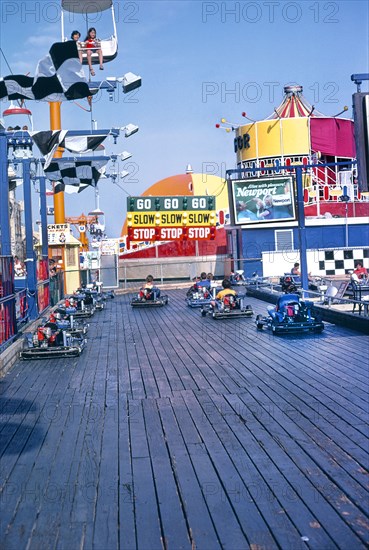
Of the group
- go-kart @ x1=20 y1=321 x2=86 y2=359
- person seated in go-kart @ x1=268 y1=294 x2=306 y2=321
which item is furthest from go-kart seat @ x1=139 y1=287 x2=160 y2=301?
go-kart @ x1=20 y1=321 x2=86 y2=359

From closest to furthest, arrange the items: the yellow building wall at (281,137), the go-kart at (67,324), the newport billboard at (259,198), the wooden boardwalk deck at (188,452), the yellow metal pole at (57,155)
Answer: the wooden boardwalk deck at (188,452)
the go-kart at (67,324)
the newport billboard at (259,198)
the yellow metal pole at (57,155)
the yellow building wall at (281,137)

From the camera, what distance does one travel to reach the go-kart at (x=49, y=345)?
11.9 metres

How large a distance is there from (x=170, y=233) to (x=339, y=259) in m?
6.55

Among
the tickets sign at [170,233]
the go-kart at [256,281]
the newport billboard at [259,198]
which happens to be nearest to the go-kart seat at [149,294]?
the go-kart at [256,281]

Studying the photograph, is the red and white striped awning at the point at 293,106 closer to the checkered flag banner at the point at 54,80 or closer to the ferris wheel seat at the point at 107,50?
the ferris wheel seat at the point at 107,50

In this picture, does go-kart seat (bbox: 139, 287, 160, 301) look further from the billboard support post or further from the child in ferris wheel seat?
the child in ferris wheel seat

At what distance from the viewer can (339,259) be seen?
93.1 feet

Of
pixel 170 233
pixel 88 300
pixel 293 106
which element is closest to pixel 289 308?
pixel 88 300

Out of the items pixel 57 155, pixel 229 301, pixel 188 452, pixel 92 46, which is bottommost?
pixel 188 452

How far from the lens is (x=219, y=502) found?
485 centimetres

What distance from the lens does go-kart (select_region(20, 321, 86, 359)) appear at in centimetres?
1194

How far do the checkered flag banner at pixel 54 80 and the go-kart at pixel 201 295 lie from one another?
395 inches

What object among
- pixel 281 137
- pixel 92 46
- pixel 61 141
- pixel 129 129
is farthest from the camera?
pixel 281 137

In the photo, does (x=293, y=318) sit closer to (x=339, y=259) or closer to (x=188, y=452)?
(x=188, y=452)
